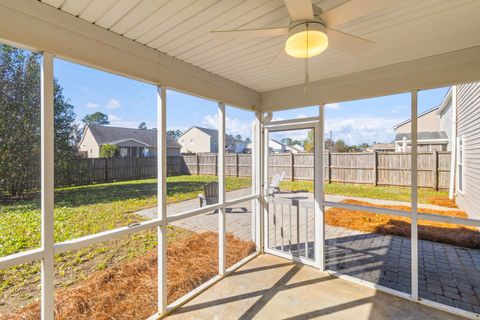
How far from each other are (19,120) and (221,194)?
2.15 meters

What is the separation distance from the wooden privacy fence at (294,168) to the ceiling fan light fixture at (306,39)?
1661 mm

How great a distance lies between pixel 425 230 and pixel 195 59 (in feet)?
14.4

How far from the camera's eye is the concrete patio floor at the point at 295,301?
2.32 m

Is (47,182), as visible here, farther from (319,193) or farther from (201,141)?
(319,193)

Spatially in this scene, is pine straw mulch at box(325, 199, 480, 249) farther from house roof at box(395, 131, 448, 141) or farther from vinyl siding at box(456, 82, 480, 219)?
house roof at box(395, 131, 448, 141)

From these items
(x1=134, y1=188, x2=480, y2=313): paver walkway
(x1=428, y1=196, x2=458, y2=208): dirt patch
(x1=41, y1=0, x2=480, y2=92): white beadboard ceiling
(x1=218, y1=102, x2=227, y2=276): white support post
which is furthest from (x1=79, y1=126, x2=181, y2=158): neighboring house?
(x1=428, y1=196, x2=458, y2=208): dirt patch

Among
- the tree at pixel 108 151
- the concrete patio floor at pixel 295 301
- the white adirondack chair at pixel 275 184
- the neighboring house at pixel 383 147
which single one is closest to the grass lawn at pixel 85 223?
the tree at pixel 108 151

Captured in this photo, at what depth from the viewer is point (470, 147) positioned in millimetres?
4027

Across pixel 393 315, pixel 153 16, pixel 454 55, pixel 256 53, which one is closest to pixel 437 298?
pixel 393 315

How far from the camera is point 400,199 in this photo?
9.46 ft

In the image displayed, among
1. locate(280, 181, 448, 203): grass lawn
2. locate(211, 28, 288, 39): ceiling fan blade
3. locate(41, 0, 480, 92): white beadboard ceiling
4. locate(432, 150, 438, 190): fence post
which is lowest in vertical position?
locate(280, 181, 448, 203): grass lawn

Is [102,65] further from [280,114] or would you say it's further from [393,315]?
[393,315]

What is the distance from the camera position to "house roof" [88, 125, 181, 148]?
201 centimetres

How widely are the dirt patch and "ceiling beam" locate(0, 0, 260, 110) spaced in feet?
11.2
